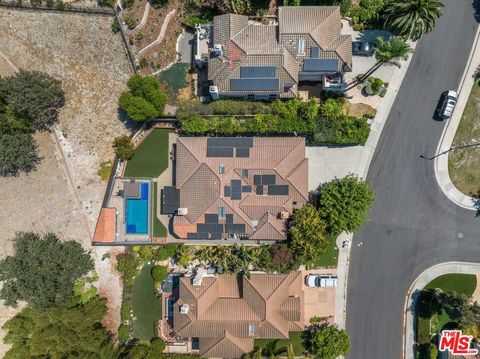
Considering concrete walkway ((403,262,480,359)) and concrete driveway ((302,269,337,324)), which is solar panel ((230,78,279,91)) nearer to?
concrete driveway ((302,269,337,324))

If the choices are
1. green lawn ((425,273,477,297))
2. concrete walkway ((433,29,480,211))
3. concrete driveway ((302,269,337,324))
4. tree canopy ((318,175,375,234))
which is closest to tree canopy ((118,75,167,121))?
tree canopy ((318,175,375,234))

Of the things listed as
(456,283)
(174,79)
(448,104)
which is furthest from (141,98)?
(456,283)

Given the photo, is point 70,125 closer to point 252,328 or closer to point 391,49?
point 252,328

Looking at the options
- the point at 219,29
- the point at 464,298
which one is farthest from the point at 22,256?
the point at 464,298

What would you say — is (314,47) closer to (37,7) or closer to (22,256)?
(37,7)

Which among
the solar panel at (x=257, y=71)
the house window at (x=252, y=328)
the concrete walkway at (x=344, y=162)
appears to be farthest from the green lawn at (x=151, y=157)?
the house window at (x=252, y=328)

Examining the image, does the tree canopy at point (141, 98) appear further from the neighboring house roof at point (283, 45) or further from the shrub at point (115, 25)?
the neighboring house roof at point (283, 45)
